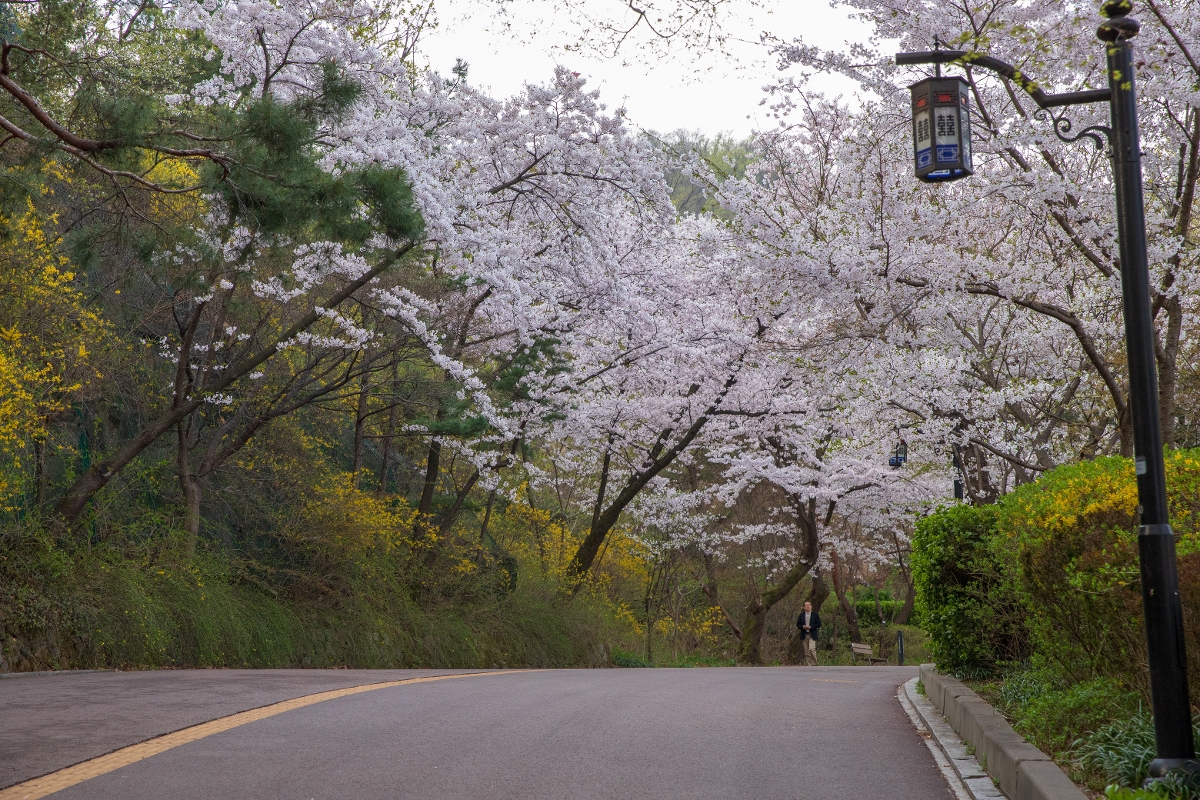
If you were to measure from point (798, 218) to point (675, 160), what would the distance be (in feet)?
6.41

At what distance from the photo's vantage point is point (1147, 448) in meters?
5.38

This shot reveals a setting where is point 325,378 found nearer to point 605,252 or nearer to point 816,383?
point 605,252

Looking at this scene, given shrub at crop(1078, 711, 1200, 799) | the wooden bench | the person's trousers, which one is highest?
shrub at crop(1078, 711, 1200, 799)

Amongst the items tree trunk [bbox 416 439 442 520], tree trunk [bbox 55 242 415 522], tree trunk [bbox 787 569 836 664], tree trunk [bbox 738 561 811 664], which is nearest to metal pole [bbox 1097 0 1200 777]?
tree trunk [bbox 55 242 415 522]

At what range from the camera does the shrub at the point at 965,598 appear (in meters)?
9.31

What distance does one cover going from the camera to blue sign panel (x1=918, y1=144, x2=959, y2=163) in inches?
344

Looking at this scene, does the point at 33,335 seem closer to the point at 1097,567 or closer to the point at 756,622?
the point at 1097,567

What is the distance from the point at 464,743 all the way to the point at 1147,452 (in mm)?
4545

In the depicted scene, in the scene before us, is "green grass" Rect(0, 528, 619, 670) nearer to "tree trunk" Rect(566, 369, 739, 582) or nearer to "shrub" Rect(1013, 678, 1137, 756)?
"tree trunk" Rect(566, 369, 739, 582)

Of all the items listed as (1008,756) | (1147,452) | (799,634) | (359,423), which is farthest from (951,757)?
(799,634)

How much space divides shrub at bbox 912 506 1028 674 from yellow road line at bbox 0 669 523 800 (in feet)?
18.4

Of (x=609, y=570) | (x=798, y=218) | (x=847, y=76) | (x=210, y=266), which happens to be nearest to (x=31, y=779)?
(x=210, y=266)

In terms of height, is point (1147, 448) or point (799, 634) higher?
point (1147, 448)

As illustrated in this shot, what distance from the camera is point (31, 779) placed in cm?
565
